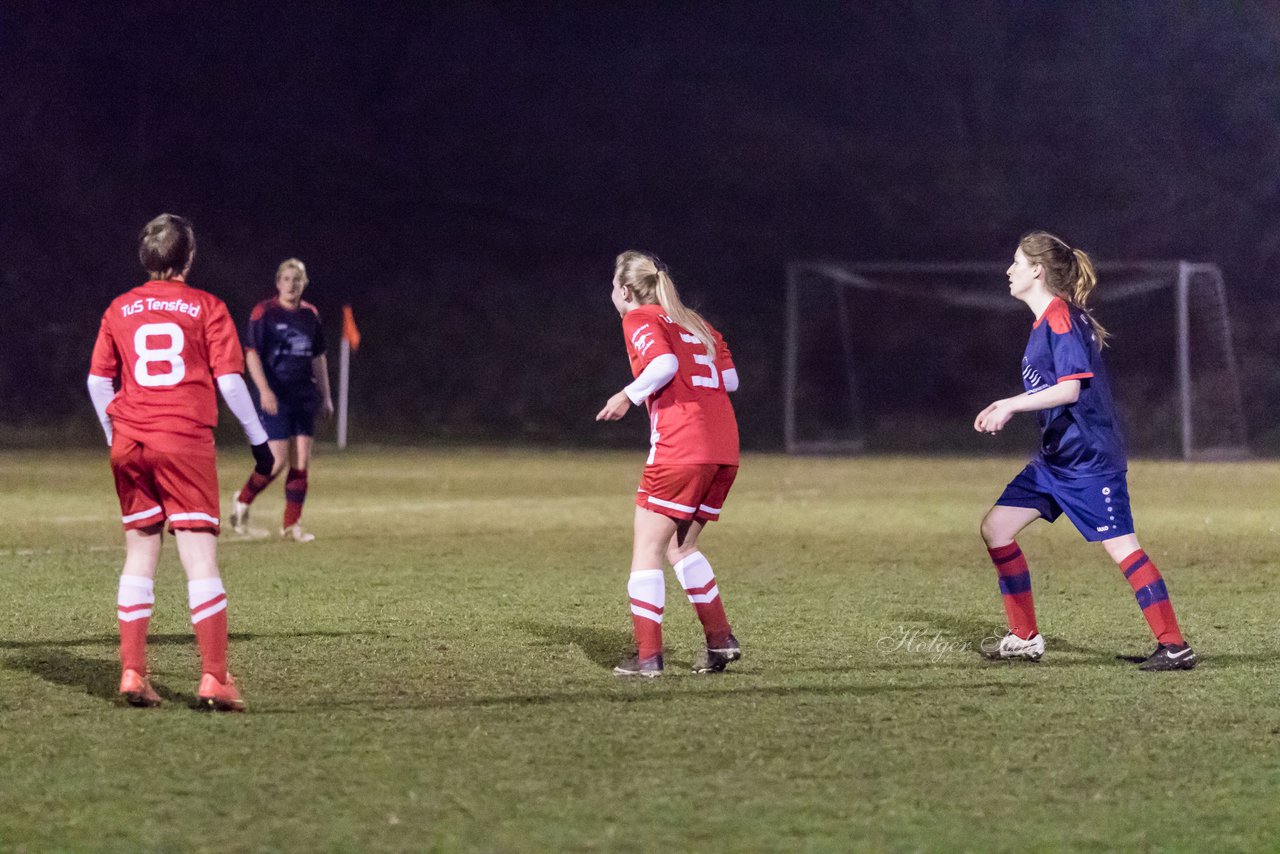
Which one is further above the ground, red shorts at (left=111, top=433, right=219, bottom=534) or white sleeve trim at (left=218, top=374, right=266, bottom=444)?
white sleeve trim at (left=218, top=374, right=266, bottom=444)

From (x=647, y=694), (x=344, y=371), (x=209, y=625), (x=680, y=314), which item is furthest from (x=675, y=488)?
(x=344, y=371)

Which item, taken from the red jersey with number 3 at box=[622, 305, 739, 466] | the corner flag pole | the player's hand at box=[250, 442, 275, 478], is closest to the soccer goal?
the corner flag pole

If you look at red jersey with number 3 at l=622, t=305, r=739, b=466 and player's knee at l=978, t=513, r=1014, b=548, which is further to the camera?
player's knee at l=978, t=513, r=1014, b=548

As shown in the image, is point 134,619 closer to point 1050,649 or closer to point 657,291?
point 657,291

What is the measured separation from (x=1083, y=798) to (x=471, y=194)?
89.0 ft

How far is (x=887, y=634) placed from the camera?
6996 millimetres

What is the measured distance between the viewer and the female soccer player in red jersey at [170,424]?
5129 mm

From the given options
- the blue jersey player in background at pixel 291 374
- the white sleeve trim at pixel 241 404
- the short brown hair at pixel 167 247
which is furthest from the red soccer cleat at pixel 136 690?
the blue jersey player in background at pixel 291 374

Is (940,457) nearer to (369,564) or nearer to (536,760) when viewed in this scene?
(369,564)

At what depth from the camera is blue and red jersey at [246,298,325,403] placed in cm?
1080

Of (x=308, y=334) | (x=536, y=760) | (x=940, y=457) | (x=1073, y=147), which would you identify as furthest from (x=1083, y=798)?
(x=1073, y=147)

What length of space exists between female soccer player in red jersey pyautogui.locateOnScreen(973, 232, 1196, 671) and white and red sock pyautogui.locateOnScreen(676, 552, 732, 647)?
119 centimetres

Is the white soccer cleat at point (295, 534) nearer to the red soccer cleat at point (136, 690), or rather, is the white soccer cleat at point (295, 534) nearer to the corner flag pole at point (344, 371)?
the red soccer cleat at point (136, 690)

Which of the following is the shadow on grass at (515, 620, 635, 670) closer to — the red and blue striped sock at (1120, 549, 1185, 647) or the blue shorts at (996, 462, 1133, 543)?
the blue shorts at (996, 462, 1133, 543)
